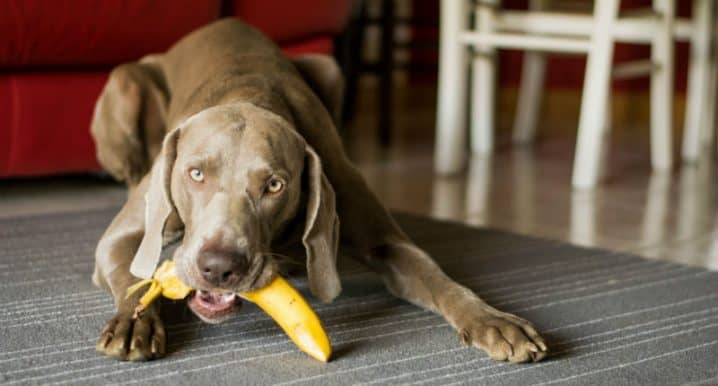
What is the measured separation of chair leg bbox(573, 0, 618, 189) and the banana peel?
6.80 feet

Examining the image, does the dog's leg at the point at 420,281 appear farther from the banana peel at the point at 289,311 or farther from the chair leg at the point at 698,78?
the chair leg at the point at 698,78

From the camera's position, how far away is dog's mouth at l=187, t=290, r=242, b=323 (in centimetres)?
177

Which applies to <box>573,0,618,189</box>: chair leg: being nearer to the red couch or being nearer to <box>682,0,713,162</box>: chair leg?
<box>682,0,713,162</box>: chair leg

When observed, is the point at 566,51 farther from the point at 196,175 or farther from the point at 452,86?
the point at 196,175

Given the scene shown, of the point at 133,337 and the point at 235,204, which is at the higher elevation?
the point at 235,204

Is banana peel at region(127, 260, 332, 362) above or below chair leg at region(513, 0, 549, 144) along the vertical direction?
above

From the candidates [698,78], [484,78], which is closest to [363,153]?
[484,78]

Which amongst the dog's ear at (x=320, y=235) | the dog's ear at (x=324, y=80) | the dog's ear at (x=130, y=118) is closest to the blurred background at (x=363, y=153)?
the dog's ear at (x=130, y=118)

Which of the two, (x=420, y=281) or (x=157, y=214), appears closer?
(x=157, y=214)

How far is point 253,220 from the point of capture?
5.65ft

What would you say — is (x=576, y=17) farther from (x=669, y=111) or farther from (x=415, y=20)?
(x=415, y=20)

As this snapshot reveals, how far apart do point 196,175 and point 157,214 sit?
13cm

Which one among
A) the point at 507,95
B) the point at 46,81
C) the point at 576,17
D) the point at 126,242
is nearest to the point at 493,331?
the point at 126,242

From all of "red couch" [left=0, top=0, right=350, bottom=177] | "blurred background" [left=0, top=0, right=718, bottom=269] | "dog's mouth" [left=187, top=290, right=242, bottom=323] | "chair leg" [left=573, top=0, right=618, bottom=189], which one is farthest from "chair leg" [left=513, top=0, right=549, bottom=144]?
"dog's mouth" [left=187, top=290, right=242, bottom=323]
